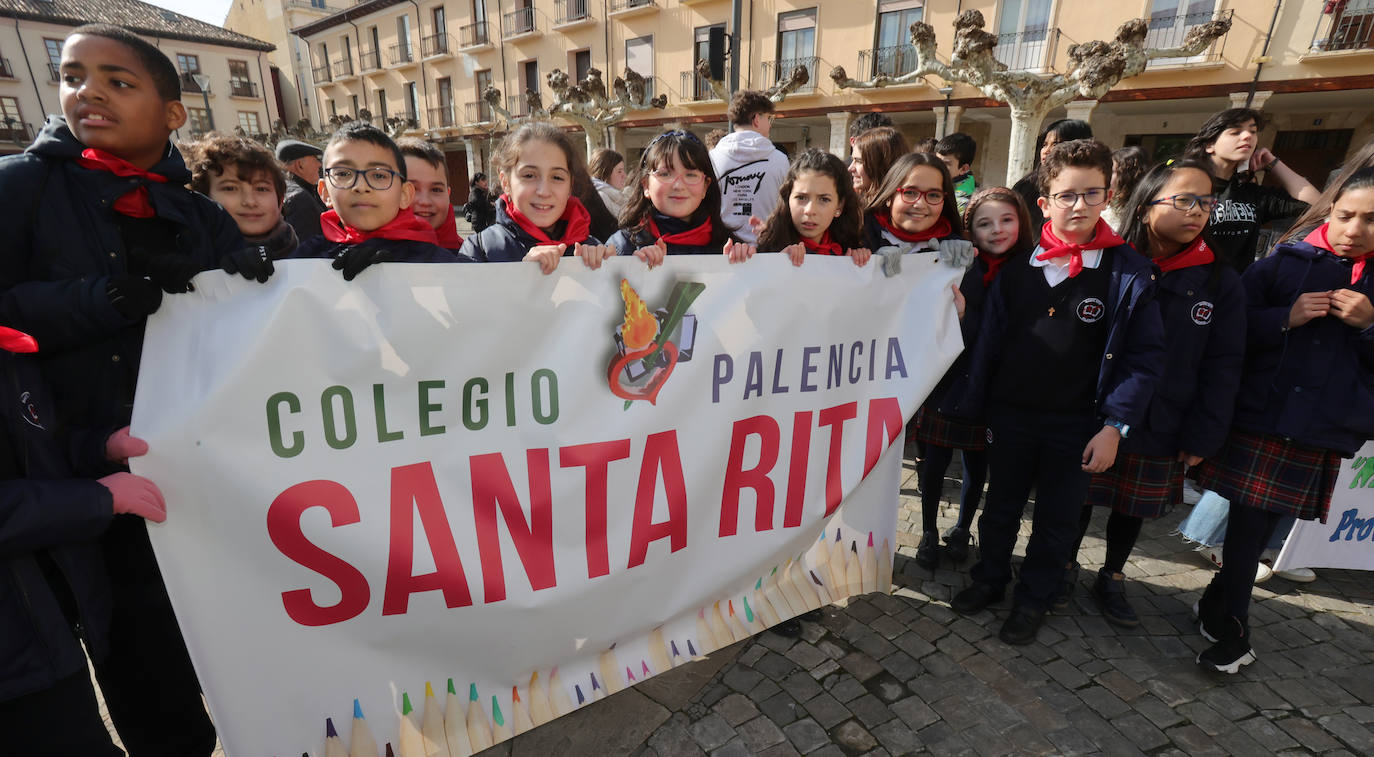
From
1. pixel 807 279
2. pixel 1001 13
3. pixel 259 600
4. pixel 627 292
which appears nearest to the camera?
pixel 259 600

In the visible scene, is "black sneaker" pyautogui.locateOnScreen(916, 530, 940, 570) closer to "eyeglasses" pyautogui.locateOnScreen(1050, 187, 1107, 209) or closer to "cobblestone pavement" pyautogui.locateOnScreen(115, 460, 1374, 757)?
"cobblestone pavement" pyautogui.locateOnScreen(115, 460, 1374, 757)

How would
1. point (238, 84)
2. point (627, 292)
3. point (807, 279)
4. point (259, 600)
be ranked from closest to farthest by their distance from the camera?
point (259, 600)
point (627, 292)
point (807, 279)
point (238, 84)

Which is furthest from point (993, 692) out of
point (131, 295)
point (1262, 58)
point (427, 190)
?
point (1262, 58)

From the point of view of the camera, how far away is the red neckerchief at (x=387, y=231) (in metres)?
1.80

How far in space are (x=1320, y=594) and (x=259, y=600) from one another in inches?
163

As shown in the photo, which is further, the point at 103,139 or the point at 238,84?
the point at 238,84

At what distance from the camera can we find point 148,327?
1428 millimetres

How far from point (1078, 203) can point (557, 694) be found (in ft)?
7.83

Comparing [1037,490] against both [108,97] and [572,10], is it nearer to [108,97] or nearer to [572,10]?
[108,97]

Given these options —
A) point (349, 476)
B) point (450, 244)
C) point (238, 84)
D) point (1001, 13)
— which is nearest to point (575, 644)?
point (349, 476)

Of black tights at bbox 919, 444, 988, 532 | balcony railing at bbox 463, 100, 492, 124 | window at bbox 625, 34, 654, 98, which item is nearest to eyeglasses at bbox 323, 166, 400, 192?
black tights at bbox 919, 444, 988, 532

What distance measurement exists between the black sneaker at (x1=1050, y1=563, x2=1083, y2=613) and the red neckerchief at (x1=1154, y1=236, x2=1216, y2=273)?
127 centimetres

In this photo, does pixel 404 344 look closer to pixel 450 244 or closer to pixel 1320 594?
pixel 450 244

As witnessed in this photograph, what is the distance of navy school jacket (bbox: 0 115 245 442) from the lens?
4.40 feet
